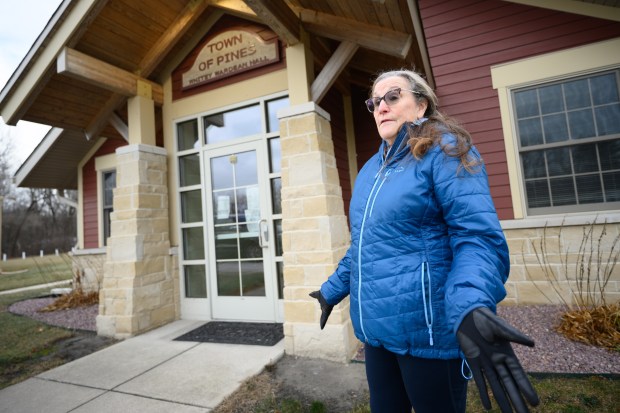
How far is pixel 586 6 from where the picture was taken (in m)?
4.09

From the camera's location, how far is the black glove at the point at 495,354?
880mm

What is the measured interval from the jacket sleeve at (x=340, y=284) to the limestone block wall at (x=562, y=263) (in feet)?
12.0

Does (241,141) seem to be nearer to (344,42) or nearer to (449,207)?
(344,42)

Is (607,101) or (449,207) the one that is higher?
(607,101)

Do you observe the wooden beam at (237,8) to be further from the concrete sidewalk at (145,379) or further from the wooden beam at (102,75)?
the concrete sidewalk at (145,379)

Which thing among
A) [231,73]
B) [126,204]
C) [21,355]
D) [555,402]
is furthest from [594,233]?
[21,355]

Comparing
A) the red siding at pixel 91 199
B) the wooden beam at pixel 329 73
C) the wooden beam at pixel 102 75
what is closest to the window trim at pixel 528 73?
the wooden beam at pixel 329 73

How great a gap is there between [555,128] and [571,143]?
270mm

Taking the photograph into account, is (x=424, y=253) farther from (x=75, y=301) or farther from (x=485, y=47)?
(x=75, y=301)

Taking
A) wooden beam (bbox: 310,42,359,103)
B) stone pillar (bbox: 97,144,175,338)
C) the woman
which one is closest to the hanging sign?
wooden beam (bbox: 310,42,359,103)

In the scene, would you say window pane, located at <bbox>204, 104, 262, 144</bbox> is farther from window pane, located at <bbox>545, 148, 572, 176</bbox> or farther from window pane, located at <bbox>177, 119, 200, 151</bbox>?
window pane, located at <bbox>545, 148, 572, 176</bbox>

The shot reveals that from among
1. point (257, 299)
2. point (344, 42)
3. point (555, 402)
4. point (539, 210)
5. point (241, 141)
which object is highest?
point (344, 42)

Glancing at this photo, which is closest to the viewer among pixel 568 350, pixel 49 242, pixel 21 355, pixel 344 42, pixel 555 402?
pixel 555 402

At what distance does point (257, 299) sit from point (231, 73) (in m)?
3.05
